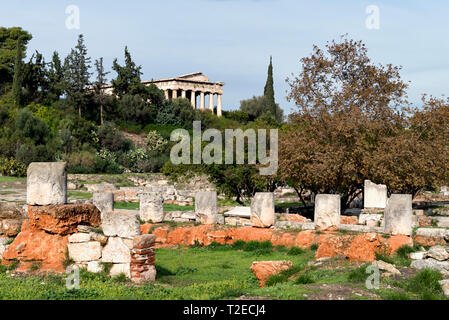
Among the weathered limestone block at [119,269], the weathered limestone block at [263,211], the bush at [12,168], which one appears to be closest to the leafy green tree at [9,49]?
the bush at [12,168]

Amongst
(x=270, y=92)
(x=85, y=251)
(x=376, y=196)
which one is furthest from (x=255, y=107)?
(x=85, y=251)

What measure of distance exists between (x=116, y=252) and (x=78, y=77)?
4677 cm

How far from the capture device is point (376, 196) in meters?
18.8

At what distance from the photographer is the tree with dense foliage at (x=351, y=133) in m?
Result: 21.4

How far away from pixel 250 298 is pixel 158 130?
49.0 meters

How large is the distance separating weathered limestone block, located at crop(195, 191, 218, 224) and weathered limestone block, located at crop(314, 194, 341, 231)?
376 cm

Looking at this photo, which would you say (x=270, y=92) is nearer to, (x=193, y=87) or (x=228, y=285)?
(x=193, y=87)

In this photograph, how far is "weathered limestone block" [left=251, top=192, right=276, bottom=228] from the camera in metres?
16.9

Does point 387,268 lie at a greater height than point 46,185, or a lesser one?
lesser

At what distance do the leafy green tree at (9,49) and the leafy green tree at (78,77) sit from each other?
16.4ft

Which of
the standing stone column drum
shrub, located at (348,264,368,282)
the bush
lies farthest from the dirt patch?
the bush

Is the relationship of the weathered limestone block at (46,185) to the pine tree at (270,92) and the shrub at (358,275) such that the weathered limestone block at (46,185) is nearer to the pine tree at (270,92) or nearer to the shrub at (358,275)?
the shrub at (358,275)

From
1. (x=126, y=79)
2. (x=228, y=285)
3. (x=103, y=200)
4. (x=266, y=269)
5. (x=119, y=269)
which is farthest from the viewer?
(x=126, y=79)
